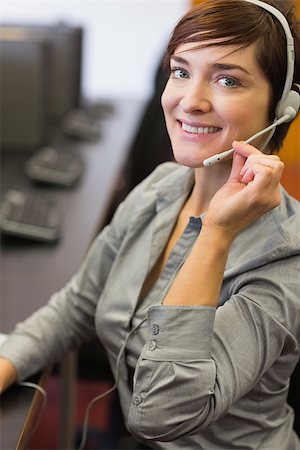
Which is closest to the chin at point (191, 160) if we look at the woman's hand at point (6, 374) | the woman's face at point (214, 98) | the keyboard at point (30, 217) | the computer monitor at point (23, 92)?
the woman's face at point (214, 98)

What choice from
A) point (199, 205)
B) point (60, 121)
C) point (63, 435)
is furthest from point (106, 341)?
point (60, 121)

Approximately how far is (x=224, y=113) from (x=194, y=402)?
40 cm

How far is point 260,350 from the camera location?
36.4 inches

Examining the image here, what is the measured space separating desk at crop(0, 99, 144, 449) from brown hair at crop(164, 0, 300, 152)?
628 millimetres

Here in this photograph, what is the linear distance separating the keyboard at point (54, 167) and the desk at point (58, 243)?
0.03 meters

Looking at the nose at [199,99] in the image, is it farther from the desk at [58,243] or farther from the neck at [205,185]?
the desk at [58,243]

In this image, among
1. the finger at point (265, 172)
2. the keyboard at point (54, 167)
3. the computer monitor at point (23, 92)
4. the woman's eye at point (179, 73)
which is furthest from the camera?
the computer monitor at point (23, 92)

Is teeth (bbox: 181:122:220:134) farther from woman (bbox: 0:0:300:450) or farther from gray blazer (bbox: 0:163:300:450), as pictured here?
gray blazer (bbox: 0:163:300:450)

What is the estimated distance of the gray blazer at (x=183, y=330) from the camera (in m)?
0.91

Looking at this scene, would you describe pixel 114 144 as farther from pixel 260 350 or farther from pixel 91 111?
pixel 260 350

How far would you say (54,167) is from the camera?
2205mm

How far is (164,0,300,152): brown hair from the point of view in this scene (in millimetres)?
928

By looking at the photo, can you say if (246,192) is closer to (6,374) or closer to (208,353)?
(208,353)

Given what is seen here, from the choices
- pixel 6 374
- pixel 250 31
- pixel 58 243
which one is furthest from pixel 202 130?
pixel 58 243
